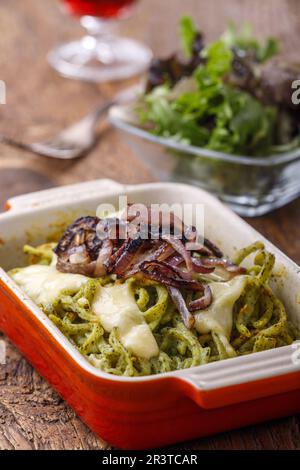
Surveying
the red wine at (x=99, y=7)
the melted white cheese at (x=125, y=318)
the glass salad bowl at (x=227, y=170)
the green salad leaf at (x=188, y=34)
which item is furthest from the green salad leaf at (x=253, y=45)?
the melted white cheese at (x=125, y=318)

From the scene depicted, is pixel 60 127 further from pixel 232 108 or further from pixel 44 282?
pixel 44 282

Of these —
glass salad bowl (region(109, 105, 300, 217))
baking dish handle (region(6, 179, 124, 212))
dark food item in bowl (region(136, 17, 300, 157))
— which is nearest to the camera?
baking dish handle (region(6, 179, 124, 212))

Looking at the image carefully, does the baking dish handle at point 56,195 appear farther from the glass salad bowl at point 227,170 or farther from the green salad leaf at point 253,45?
the green salad leaf at point 253,45

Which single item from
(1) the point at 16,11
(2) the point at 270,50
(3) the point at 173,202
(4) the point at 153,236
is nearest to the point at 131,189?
(3) the point at 173,202

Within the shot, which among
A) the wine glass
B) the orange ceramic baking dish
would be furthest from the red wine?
the orange ceramic baking dish

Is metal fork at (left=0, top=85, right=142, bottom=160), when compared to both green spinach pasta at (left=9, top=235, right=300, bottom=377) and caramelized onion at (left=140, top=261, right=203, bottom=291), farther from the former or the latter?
caramelized onion at (left=140, top=261, right=203, bottom=291)

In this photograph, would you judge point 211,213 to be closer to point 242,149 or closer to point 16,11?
point 242,149

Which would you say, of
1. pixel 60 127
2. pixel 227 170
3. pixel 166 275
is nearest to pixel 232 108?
pixel 227 170
